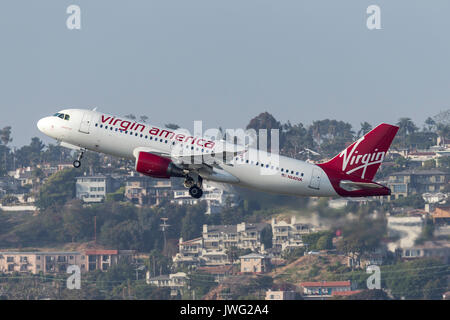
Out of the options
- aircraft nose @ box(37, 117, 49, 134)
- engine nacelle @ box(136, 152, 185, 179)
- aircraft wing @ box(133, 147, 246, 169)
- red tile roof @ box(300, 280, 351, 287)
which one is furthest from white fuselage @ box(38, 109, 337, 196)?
red tile roof @ box(300, 280, 351, 287)

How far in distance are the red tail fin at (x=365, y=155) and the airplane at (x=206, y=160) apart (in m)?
0.08

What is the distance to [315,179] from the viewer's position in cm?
Result: 7669

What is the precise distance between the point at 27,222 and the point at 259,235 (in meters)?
42.6

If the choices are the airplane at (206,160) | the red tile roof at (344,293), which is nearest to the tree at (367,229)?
the airplane at (206,160)

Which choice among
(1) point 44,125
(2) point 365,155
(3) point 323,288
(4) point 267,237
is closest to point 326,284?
(3) point 323,288

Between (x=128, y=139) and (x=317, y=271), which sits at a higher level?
(x=128, y=139)

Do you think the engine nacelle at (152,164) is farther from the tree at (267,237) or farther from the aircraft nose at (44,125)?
the tree at (267,237)

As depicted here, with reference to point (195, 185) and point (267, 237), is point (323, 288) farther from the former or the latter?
point (195, 185)

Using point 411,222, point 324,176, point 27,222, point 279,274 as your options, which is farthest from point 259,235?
point 324,176

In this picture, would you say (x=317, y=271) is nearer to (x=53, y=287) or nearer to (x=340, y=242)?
(x=340, y=242)

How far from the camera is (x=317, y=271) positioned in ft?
481

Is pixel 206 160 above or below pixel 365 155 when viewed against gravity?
below

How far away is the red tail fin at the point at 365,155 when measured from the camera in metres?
78.2

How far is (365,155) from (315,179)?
503cm
